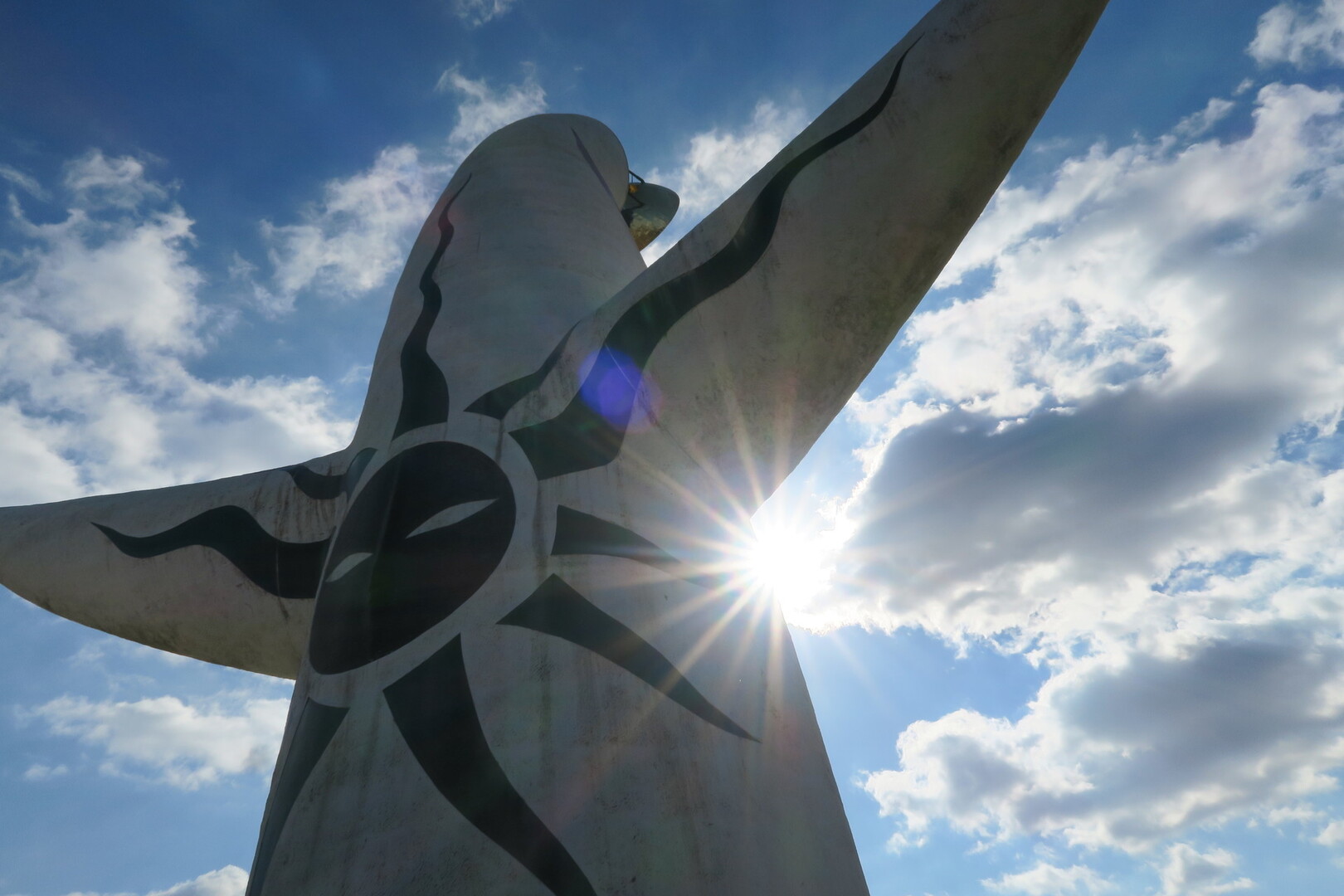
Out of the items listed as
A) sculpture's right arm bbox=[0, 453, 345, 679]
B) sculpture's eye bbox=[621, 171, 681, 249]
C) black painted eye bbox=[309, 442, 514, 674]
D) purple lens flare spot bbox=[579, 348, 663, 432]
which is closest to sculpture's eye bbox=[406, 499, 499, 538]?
black painted eye bbox=[309, 442, 514, 674]

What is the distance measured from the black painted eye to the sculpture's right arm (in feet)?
2.81

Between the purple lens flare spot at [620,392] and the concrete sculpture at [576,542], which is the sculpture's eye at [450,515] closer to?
the concrete sculpture at [576,542]

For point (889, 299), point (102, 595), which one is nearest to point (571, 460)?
point (889, 299)

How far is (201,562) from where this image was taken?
182 inches

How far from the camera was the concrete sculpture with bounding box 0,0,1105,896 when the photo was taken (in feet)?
9.27

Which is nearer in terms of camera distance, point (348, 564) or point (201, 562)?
point (348, 564)

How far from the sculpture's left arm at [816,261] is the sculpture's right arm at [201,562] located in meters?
1.52

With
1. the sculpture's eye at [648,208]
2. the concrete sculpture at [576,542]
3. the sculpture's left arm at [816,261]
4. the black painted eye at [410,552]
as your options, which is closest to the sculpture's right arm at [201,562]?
the concrete sculpture at [576,542]

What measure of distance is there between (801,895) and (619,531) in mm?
1474

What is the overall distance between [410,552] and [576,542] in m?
0.67

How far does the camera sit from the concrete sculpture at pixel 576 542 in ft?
9.27

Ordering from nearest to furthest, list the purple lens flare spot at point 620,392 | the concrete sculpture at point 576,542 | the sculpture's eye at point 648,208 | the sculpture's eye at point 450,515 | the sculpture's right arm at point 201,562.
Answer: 1. the concrete sculpture at point 576,542
2. the sculpture's eye at point 450,515
3. the purple lens flare spot at point 620,392
4. the sculpture's right arm at point 201,562
5. the sculpture's eye at point 648,208

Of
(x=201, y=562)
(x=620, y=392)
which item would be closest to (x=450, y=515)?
(x=620, y=392)

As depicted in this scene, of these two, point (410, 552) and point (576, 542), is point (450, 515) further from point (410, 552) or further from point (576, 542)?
point (576, 542)
